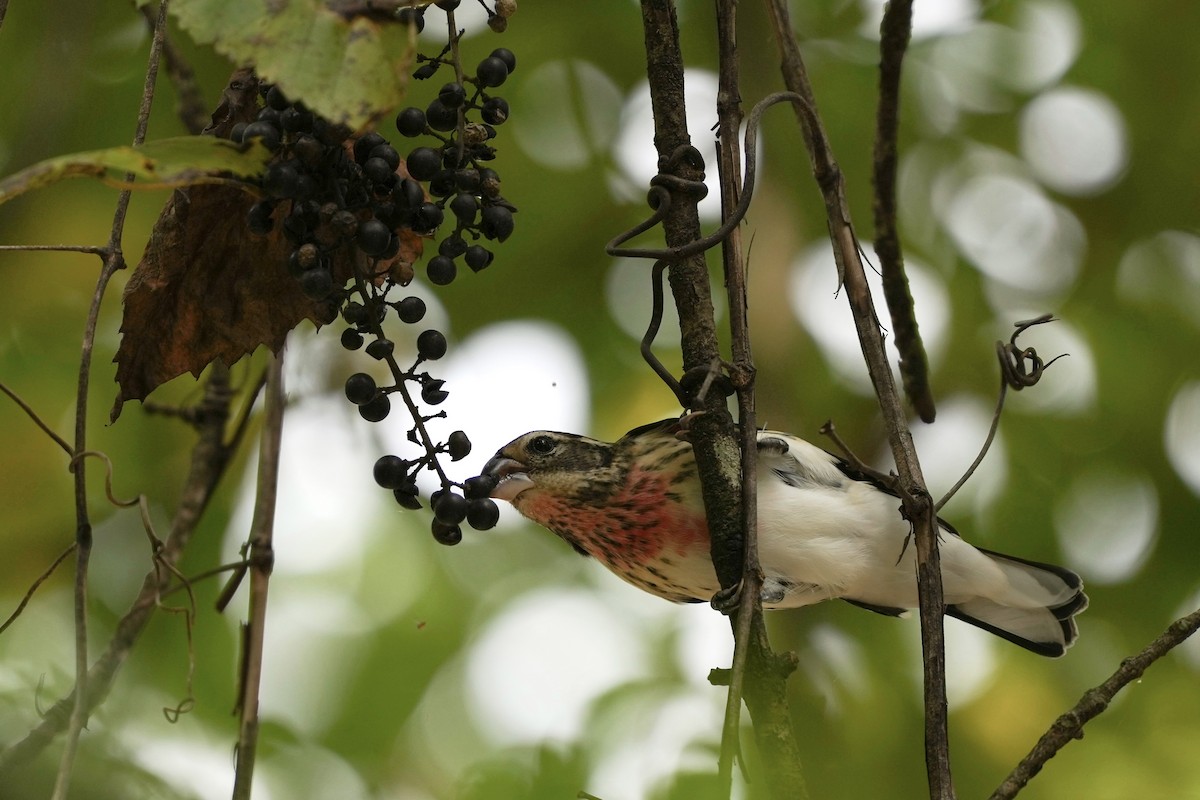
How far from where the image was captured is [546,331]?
17.8ft

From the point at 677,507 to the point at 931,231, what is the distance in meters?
2.53

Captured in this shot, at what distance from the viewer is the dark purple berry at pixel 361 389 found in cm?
212

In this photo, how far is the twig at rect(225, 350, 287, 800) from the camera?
8.37ft

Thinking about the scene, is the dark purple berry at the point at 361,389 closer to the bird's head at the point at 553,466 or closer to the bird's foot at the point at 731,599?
the bird's foot at the point at 731,599

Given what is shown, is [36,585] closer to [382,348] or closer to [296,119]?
[382,348]

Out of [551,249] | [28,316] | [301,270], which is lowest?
[301,270]

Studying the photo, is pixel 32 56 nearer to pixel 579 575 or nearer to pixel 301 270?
pixel 579 575

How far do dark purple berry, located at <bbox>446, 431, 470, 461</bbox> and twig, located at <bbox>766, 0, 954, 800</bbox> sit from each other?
85cm

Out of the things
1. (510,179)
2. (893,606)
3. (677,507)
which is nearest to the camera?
(677,507)

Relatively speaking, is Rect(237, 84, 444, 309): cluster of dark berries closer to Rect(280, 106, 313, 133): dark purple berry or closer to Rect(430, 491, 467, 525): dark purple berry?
Rect(280, 106, 313, 133): dark purple berry

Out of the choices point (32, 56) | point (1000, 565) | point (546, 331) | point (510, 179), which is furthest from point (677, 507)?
point (32, 56)

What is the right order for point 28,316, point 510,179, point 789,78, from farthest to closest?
point 510,179 → point 28,316 → point 789,78

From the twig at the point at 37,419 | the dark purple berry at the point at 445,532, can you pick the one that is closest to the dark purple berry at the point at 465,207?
the dark purple berry at the point at 445,532

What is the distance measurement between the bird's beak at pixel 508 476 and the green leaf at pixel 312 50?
2470 mm
